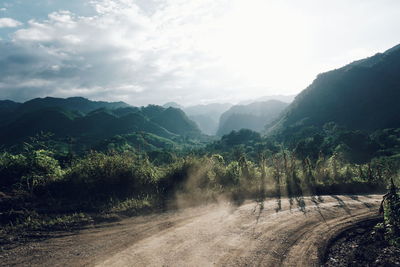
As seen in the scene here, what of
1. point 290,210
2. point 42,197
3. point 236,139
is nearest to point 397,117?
point 236,139

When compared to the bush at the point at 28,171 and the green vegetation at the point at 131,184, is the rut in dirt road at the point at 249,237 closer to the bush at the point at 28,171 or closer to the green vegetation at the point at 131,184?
the green vegetation at the point at 131,184

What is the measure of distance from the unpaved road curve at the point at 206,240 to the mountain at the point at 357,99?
402ft

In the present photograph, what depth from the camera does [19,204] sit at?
9172mm

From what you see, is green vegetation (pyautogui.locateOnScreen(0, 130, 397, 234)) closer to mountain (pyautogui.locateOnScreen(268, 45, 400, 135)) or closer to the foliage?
the foliage

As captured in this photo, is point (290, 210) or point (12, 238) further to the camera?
point (290, 210)

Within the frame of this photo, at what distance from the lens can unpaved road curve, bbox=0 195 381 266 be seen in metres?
Answer: 6.28

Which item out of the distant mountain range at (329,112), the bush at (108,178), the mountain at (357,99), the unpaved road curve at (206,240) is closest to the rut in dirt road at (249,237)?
the unpaved road curve at (206,240)

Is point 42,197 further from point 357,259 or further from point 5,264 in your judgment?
point 357,259

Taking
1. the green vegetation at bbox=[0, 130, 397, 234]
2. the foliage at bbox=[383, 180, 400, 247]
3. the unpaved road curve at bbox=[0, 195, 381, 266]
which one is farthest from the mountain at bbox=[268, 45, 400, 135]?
the foliage at bbox=[383, 180, 400, 247]

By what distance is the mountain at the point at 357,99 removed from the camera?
121312mm

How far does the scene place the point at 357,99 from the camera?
140500mm

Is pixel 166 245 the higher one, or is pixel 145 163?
pixel 145 163

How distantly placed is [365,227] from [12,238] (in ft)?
36.7

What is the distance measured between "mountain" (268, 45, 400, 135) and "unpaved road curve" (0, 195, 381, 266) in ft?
402
